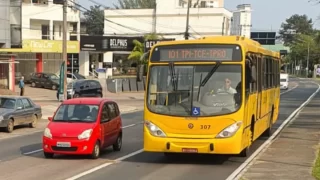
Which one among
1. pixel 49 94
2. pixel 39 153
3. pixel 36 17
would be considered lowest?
pixel 49 94

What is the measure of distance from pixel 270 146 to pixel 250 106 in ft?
10.7

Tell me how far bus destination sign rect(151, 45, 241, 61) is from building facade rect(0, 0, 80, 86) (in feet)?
156

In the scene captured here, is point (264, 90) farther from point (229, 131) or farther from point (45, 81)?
point (45, 81)

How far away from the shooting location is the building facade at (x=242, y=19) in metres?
92.6

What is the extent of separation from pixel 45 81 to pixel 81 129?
43699mm

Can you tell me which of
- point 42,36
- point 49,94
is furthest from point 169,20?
point 49,94

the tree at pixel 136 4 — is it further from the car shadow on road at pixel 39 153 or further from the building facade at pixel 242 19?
the car shadow on road at pixel 39 153

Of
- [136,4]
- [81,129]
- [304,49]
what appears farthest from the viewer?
[304,49]

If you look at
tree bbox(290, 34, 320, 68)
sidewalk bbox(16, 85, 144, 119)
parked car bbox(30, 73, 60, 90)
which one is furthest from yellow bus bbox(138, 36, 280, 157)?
tree bbox(290, 34, 320, 68)

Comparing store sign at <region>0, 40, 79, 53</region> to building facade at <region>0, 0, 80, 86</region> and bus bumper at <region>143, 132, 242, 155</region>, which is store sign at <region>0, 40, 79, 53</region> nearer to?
building facade at <region>0, 0, 80, 86</region>

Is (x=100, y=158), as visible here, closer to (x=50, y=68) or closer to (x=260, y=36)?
(x=50, y=68)

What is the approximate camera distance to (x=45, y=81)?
57.3 meters

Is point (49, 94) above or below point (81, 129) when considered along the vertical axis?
below

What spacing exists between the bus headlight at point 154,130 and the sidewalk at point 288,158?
2.23m
